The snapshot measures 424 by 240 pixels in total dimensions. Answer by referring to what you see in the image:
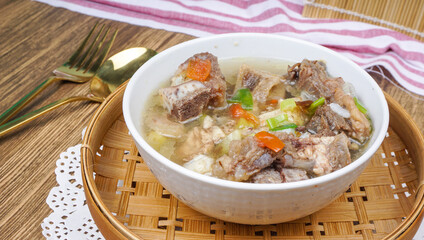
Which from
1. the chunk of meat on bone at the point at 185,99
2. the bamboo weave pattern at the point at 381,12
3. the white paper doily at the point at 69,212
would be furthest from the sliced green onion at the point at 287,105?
the bamboo weave pattern at the point at 381,12

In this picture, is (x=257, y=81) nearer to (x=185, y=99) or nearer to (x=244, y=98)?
(x=244, y=98)

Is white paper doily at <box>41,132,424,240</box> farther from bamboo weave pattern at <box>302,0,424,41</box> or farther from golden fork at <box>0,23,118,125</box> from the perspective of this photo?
bamboo weave pattern at <box>302,0,424,41</box>

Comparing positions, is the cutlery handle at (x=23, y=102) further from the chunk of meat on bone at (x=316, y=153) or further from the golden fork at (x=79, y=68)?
the chunk of meat on bone at (x=316, y=153)

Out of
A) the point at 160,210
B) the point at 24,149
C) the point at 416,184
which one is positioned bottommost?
the point at 24,149

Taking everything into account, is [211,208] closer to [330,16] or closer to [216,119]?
[216,119]

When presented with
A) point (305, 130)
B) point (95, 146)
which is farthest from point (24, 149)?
point (305, 130)

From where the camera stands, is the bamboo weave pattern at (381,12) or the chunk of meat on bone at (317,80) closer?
the chunk of meat on bone at (317,80)

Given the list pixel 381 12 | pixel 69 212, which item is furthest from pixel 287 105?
pixel 381 12
